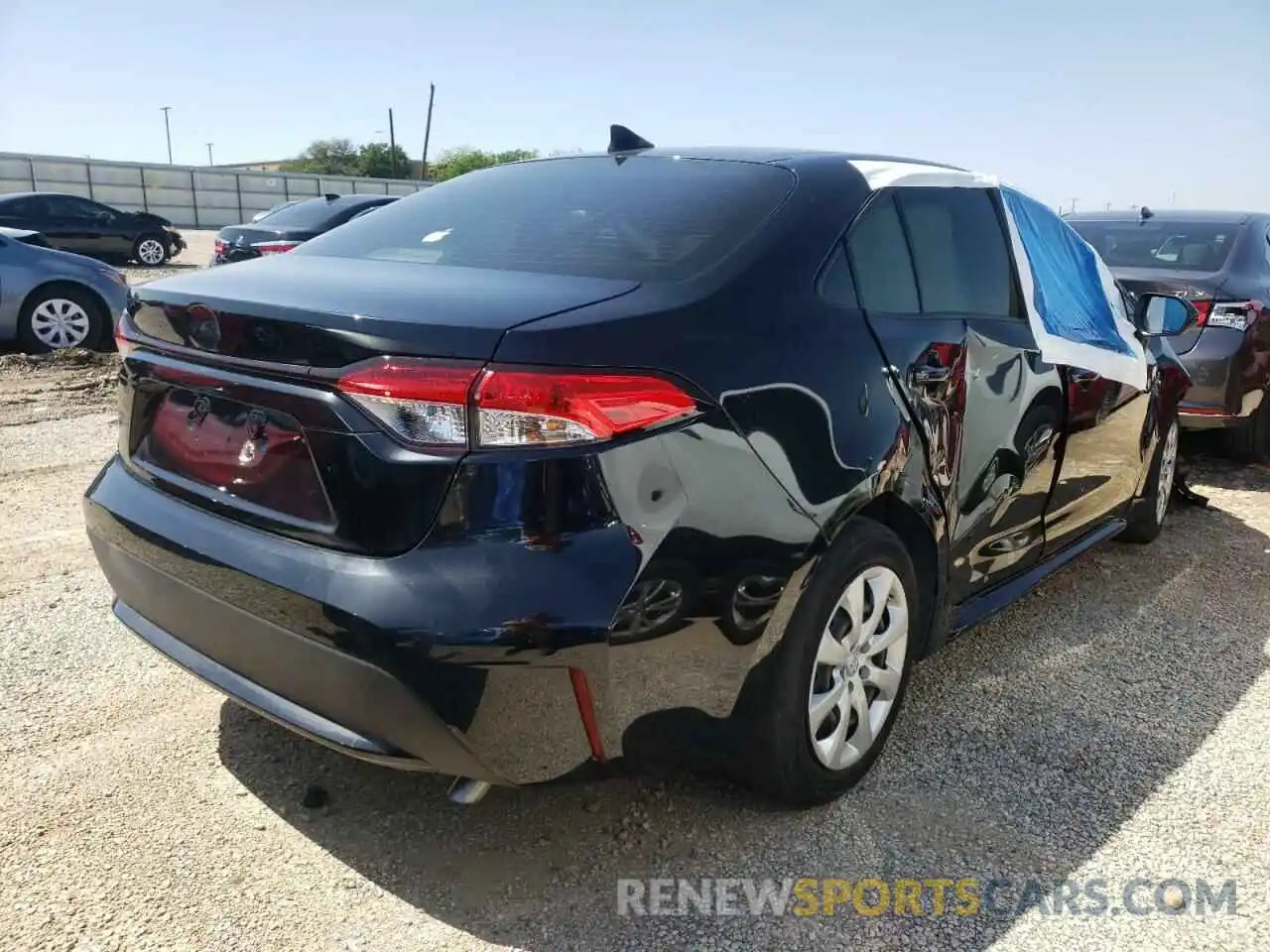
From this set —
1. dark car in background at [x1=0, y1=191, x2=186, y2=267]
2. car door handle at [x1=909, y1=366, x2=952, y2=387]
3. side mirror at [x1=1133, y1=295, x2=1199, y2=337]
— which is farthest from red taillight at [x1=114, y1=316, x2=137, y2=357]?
dark car in background at [x1=0, y1=191, x2=186, y2=267]

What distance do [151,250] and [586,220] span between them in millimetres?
21611

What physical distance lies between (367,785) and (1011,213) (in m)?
2.64

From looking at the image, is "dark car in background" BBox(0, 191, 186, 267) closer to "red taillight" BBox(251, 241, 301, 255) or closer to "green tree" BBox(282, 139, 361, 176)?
"red taillight" BBox(251, 241, 301, 255)

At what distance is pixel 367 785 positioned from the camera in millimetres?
2641

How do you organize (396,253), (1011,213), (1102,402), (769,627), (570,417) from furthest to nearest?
(1102,402) < (1011,213) < (396,253) < (769,627) < (570,417)

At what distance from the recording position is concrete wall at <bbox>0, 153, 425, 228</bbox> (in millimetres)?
31150

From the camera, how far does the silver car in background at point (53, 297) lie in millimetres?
8477

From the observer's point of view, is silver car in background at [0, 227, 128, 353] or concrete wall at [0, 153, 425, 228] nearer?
silver car in background at [0, 227, 128, 353]

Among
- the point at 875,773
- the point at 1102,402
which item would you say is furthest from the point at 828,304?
the point at 1102,402

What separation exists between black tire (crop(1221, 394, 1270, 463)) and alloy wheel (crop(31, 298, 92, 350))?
8.80 metres

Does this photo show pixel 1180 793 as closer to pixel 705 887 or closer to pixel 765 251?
pixel 705 887

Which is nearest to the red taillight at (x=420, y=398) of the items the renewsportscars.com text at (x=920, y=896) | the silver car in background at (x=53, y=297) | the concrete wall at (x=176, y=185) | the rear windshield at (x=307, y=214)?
the renewsportscars.com text at (x=920, y=896)

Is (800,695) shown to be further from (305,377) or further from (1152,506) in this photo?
(1152,506)

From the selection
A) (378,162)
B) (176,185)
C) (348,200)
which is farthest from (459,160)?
(348,200)
